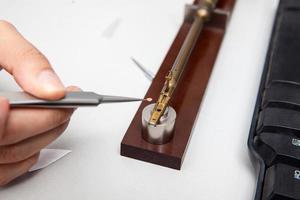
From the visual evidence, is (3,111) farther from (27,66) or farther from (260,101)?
(260,101)

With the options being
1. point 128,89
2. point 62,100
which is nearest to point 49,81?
point 62,100

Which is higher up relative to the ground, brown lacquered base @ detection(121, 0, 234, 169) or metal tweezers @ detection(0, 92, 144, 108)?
metal tweezers @ detection(0, 92, 144, 108)

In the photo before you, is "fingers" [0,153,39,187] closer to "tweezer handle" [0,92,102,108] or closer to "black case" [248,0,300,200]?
"tweezer handle" [0,92,102,108]

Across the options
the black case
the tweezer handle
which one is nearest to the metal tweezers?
the tweezer handle

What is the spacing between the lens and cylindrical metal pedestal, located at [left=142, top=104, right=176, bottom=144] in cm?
40

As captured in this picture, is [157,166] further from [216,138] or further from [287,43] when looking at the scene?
[287,43]

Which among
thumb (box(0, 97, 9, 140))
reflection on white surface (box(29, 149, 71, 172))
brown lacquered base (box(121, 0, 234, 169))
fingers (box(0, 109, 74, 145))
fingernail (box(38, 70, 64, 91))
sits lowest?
reflection on white surface (box(29, 149, 71, 172))

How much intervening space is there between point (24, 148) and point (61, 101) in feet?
0.19

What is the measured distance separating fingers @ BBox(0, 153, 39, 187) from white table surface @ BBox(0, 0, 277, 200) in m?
0.01

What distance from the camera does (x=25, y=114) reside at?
0.33 metres

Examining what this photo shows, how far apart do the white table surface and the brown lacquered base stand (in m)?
0.01

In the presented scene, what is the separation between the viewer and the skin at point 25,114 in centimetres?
33

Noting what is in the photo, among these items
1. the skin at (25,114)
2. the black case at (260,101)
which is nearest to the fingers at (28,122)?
the skin at (25,114)

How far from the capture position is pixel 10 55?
366 millimetres
